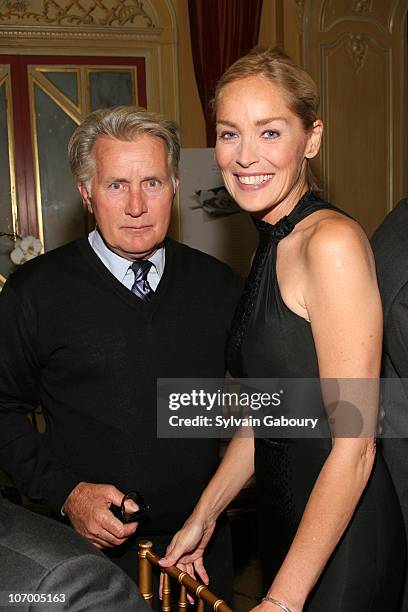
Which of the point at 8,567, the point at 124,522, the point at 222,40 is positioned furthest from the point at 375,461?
the point at 222,40

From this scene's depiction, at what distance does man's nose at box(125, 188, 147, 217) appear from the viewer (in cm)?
185

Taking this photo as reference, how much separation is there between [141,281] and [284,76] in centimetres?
71

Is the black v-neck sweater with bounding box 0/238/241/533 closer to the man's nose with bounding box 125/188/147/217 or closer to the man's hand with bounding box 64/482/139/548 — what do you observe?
the man's hand with bounding box 64/482/139/548

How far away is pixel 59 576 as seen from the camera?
34.0 inches

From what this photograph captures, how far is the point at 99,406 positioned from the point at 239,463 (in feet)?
1.24

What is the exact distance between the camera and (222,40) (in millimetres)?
5406

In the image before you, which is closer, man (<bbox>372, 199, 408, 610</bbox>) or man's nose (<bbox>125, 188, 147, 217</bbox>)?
man (<bbox>372, 199, 408, 610</bbox>)

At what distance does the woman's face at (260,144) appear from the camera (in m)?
1.46

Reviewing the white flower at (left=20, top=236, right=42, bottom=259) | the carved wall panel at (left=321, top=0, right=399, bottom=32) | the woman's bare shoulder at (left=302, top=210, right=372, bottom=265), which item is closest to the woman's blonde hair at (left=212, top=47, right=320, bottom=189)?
the woman's bare shoulder at (left=302, top=210, right=372, bottom=265)

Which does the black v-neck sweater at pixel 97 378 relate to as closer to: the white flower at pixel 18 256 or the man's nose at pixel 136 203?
the man's nose at pixel 136 203

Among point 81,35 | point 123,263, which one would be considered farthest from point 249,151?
point 81,35

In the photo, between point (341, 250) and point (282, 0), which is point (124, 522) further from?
point (282, 0)

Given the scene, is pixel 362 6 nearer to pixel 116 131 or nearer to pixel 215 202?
pixel 215 202

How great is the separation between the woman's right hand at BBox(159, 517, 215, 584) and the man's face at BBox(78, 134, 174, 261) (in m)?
0.68
